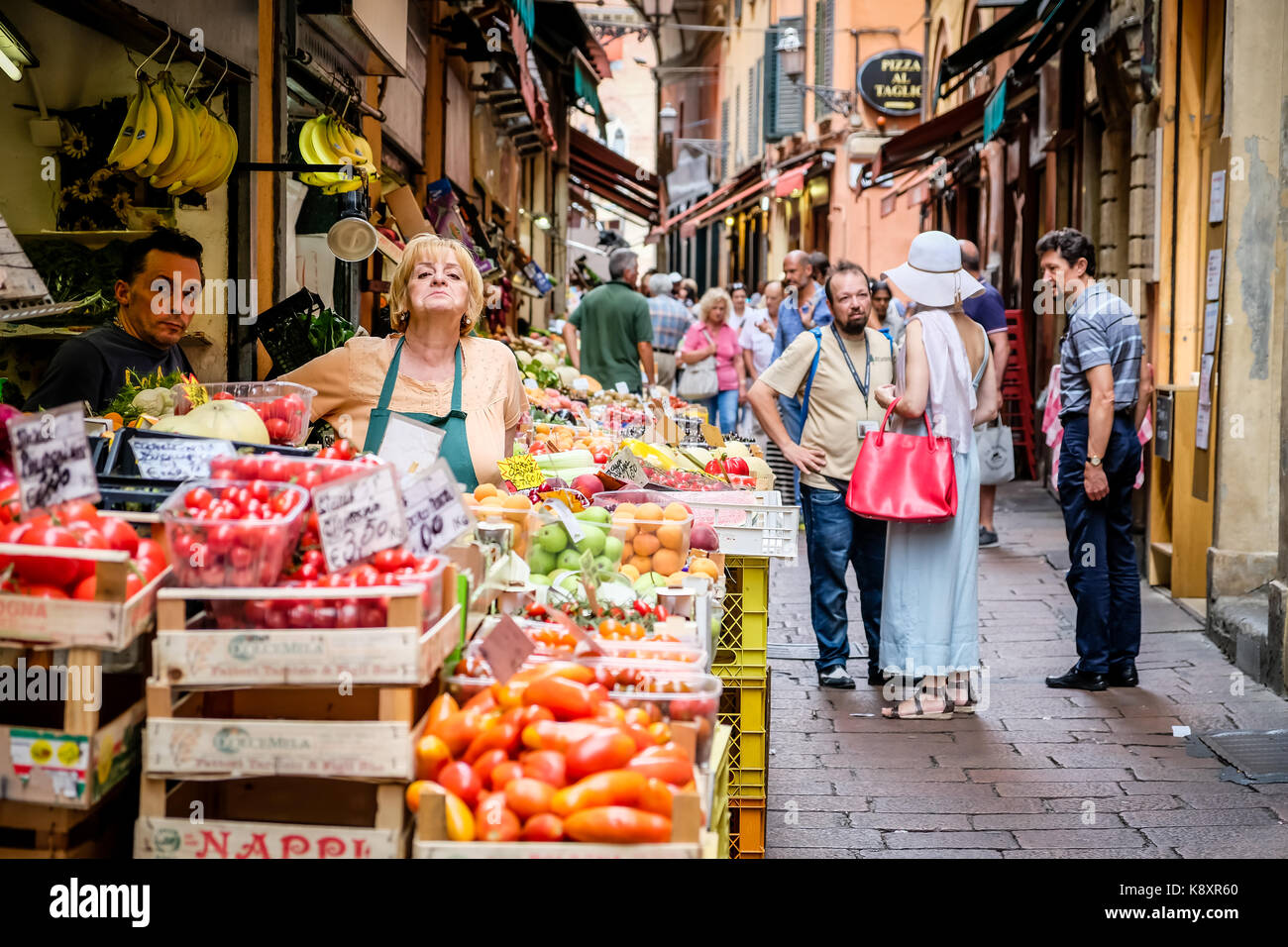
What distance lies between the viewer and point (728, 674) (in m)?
4.24

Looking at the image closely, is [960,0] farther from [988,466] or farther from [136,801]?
[136,801]

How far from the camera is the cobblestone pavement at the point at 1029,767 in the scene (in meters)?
4.48

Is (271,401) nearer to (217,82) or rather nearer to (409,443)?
(409,443)

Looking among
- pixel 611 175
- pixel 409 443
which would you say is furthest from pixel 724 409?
pixel 611 175

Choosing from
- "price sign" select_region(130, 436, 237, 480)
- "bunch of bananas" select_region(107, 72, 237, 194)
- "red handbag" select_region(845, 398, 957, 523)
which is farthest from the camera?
"red handbag" select_region(845, 398, 957, 523)

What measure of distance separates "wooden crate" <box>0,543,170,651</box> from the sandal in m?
4.19

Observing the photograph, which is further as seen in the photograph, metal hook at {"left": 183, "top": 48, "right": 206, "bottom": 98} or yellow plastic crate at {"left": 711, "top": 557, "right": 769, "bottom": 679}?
metal hook at {"left": 183, "top": 48, "right": 206, "bottom": 98}

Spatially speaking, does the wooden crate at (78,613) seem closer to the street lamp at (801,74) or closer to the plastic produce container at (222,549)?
the plastic produce container at (222,549)

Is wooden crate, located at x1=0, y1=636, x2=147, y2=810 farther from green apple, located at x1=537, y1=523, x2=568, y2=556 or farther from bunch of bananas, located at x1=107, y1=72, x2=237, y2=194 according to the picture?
bunch of bananas, located at x1=107, y1=72, x2=237, y2=194

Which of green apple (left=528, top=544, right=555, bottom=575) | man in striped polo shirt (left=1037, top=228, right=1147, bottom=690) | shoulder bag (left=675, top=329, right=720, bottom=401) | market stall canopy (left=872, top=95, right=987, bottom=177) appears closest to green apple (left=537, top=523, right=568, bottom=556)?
green apple (left=528, top=544, right=555, bottom=575)

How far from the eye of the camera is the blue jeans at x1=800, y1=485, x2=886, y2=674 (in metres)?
6.39

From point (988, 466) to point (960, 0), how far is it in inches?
428

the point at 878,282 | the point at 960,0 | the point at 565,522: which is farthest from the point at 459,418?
the point at 960,0
